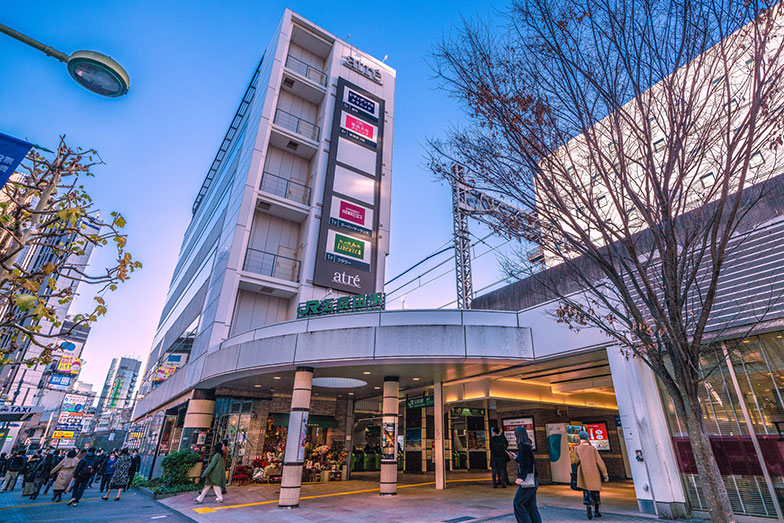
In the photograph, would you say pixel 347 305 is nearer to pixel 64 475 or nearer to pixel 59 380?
pixel 64 475

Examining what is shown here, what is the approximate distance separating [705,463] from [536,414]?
12.8 metres

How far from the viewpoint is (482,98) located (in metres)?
5.94

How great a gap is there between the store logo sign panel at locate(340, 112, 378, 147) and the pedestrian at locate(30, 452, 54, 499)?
18731 millimetres

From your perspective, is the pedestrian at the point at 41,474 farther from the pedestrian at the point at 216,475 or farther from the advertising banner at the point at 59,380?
the advertising banner at the point at 59,380

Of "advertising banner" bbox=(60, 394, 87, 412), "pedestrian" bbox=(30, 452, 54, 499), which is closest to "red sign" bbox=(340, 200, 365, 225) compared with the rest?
"pedestrian" bbox=(30, 452, 54, 499)

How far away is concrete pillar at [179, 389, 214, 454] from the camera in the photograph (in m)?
15.8

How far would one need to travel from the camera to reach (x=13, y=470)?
15.6m

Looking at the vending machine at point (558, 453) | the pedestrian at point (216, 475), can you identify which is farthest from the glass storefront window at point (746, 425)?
the pedestrian at point (216, 475)

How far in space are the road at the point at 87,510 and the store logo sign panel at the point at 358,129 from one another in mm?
18037

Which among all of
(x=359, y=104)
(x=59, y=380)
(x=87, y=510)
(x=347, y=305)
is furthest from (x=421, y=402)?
(x=59, y=380)

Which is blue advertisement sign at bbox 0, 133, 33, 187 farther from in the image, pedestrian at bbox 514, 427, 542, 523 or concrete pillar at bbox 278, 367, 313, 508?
concrete pillar at bbox 278, 367, 313, 508

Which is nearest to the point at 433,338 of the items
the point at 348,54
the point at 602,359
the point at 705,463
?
the point at 602,359

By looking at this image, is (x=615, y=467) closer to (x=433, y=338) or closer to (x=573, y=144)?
(x=433, y=338)

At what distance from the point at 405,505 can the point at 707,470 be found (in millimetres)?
7995
